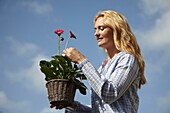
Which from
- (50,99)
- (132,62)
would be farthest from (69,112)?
(132,62)

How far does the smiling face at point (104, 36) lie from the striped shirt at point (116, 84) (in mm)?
105

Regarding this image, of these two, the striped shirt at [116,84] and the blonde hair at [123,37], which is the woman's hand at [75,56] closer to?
the striped shirt at [116,84]

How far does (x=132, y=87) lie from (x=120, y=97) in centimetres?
11

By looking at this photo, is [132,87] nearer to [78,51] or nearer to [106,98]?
[106,98]

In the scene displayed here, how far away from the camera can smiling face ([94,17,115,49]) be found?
2.18 m

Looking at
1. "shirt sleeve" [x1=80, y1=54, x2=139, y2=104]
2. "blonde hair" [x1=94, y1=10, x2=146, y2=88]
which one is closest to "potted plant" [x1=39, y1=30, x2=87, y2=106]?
"shirt sleeve" [x1=80, y1=54, x2=139, y2=104]

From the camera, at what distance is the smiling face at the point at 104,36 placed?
86.0 inches

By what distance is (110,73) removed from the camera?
206 cm

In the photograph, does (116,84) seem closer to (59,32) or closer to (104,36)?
(104,36)

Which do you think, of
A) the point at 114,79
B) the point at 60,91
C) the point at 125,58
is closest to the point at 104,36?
the point at 125,58

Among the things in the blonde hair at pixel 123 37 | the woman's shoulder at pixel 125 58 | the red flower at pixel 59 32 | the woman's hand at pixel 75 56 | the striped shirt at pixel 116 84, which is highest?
the red flower at pixel 59 32

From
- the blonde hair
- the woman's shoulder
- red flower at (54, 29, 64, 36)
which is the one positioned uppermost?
red flower at (54, 29, 64, 36)

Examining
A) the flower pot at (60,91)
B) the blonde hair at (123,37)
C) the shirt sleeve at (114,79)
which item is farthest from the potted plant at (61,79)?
the blonde hair at (123,37)

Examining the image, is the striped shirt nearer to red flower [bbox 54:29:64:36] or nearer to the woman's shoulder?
the woman's shoulder
